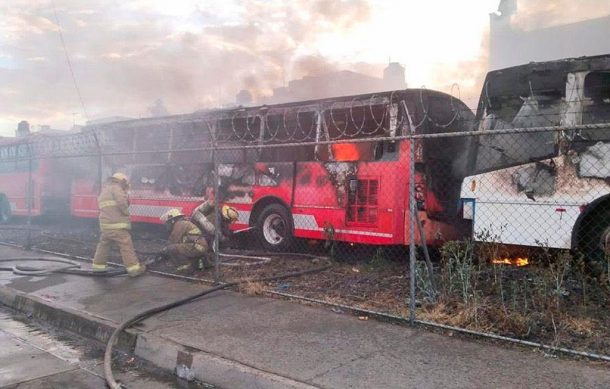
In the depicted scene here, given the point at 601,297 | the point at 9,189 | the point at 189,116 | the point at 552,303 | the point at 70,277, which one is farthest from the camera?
the point at 9,189

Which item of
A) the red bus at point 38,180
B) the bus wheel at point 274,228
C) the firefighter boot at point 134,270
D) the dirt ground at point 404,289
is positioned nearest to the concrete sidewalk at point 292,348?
the dirt ground at point 404,289

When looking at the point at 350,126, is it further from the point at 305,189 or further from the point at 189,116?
the point at 189,116

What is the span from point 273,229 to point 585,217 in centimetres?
500

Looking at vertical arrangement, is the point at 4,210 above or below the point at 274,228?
below

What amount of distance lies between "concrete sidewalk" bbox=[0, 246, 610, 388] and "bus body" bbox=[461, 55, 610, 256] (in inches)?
95.3

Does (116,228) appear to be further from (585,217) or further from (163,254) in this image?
(585,217)

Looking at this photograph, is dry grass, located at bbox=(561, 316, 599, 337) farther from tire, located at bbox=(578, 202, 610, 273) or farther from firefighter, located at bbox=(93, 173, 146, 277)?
firefighter, located at bbox=(93, 173, 146, 277)

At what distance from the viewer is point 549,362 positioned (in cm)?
365

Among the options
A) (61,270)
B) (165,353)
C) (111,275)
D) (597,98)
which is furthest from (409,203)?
(61,270)

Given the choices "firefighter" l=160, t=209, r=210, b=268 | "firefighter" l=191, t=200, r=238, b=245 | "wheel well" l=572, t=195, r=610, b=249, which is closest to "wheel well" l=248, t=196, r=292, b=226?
"firefighter" l=191, t=200, r=238, b=245

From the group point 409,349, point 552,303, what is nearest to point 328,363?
point 409,349

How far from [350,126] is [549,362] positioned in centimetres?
523

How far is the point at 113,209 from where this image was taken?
742 centimetres

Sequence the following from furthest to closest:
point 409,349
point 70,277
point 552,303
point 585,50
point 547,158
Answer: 1. point 585,50
2. point 70,277
3. point 547,158
4. point 552,303
5. point 409,349
